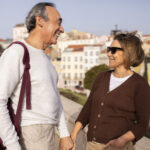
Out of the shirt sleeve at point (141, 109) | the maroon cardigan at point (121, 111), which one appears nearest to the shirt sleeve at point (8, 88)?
the maroon cardigan at point (121, 111)

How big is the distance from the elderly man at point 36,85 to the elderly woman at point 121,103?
0.41m

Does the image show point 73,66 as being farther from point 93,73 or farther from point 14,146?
point 14,146

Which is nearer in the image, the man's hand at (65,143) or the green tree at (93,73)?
the man's hand at (65,143)

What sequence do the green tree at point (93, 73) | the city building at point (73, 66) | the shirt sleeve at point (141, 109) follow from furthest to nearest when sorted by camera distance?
the city building at point (73, 66) < the green tree at point (93, 73) < the shirt sleeve at point (141, 109)

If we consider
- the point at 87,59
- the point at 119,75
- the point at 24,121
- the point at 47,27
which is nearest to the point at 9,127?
the point at 24,121

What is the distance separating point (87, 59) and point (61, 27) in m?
58.7

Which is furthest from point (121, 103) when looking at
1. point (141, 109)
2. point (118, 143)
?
point (118, 143)

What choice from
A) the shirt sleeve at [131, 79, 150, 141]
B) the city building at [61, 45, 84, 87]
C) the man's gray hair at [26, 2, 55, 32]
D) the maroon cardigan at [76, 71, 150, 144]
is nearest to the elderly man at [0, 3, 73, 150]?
the man's gray hair at [26, 2, 55, 32]

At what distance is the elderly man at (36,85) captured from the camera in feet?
5.39

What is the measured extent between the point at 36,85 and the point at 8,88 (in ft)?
0.71

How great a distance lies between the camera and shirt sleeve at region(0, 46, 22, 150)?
162cm

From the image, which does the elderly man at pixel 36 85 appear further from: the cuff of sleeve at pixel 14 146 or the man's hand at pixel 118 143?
the man's hand at pixel 118 143

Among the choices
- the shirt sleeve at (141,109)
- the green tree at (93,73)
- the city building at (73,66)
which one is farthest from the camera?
the city building at (73,66)

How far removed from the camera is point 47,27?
1.95 meters
